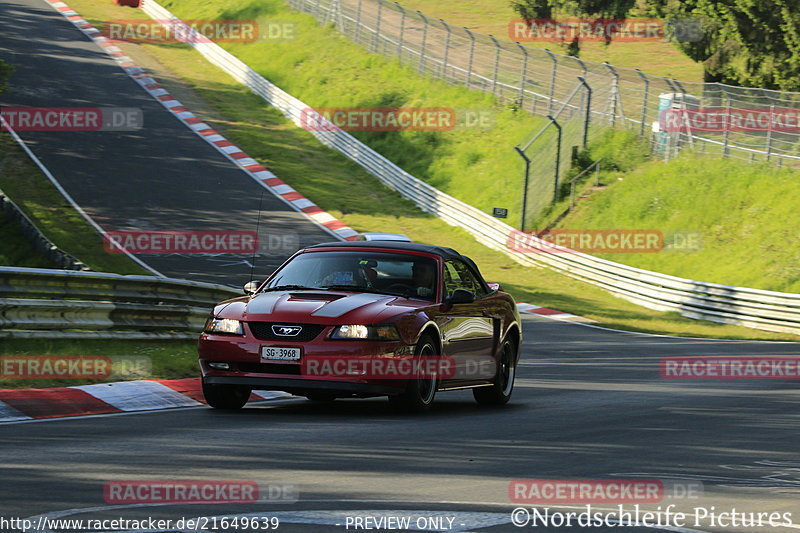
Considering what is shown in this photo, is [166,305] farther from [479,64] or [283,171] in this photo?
[479,64]

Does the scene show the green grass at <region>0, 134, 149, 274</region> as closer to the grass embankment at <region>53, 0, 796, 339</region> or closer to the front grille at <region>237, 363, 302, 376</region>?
the grass embankment at <region>53, 0, 796, 339</region>

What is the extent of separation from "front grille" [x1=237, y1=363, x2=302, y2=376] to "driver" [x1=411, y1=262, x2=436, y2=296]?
5.34 ft

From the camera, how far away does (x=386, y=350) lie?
10.1 m

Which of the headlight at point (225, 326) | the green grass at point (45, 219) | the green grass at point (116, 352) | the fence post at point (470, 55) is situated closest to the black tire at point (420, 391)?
the headlight at point (225, 326)

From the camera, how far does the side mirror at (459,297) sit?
435 inches

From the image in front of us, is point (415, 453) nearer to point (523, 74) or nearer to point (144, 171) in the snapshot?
point (144, 171)

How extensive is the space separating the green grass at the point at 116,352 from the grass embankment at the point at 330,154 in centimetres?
1337

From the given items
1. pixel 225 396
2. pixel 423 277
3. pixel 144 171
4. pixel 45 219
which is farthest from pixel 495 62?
pixel 225 396

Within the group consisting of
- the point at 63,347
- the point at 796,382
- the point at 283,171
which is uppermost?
the point at 63,347

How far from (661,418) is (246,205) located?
71.2 ft

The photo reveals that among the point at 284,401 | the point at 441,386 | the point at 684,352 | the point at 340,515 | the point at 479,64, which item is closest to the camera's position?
the point at 340,515

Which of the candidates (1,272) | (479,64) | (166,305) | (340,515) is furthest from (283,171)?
(340,515)

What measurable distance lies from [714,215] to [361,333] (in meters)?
23.7

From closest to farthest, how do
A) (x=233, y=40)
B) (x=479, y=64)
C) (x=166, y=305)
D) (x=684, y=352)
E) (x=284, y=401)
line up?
(x=284, y=401) → (x=166, y=305) → (x=684, y=352) → (x=479, y=64) → (x=233, y=40)
